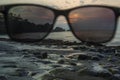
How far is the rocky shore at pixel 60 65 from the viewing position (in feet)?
16.9

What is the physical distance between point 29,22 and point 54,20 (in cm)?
22

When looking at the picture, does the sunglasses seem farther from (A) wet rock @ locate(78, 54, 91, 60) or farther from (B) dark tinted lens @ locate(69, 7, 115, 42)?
(A) wet rock @ locate(78, 54, 91, 60)

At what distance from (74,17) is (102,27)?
0.26 metres

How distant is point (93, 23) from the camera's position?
4402 mm

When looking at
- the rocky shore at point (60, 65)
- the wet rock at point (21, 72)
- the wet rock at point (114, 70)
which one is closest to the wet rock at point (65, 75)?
the rocky shore at point (60, 65)

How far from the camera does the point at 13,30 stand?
4352 mm

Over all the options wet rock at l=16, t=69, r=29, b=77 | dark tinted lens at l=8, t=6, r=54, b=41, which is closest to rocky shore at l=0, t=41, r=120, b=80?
wet rock at l=16, t=69, r=29, b=77

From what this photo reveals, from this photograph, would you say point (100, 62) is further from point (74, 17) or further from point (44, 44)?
point (44, 44)

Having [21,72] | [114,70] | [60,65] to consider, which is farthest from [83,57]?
[21,72]

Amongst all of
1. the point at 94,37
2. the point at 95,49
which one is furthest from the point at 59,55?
the point at 94,37

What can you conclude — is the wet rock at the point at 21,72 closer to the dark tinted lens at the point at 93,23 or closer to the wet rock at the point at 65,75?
the wet rock at the point at 65,75

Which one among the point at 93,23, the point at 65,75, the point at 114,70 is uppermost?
the point at 93,23

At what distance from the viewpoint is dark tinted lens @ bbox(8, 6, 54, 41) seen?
429 cm

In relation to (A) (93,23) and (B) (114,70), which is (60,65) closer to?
(B) (114,70)
